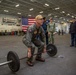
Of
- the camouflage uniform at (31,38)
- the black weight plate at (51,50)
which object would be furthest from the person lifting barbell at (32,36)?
the black weight plate at (51,50)

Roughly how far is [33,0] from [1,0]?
11.3 feet

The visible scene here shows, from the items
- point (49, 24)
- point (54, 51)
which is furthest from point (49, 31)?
point (54, 51)

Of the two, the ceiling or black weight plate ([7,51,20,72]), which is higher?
the ceiling


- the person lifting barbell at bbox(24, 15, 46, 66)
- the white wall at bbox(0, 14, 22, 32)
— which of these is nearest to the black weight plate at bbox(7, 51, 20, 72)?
the person lifting barbell at bbox(24, 15, 46, 66)

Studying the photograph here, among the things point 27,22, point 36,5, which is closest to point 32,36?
point 36,5

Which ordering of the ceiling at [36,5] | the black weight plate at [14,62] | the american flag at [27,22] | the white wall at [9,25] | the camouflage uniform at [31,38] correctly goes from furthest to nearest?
the white wall at [9,25], the american flag at [27,22], the ceiling at [36,5], the camouflage uniform at [31,38], the black weight plate at [14,62]

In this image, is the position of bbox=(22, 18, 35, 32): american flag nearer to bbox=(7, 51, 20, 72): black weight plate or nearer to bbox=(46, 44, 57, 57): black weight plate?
bbox=(46, 44, 57, 57): black weight plate

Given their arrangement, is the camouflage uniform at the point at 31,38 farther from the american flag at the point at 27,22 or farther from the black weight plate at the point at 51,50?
the american flag at the point at 27,22

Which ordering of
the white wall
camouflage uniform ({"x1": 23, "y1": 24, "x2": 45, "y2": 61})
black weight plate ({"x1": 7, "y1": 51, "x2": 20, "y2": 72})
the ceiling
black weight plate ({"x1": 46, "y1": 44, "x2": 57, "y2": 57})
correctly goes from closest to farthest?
black weight plate ({"x1": 7, "y1": 51, "x2": 20, "y2": 72}) → camouflage uniform ({"x1": 23, "y1": 24, "x2": 45, "y2": 61}) → black weight plate ({"x1": 46, "y1": 44, "x2": 57, "y2": 57}) → the ceiling → the white wall

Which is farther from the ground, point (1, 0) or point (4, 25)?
Result: point (1, 0)

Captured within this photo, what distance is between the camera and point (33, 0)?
50.2ft

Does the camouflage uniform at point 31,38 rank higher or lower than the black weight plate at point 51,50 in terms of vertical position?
higher

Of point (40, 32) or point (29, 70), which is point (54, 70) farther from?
point (40, 32)

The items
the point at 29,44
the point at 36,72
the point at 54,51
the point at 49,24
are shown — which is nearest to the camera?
the point at 36,72
